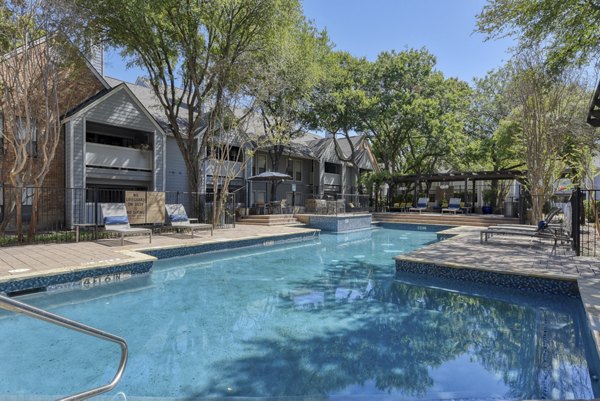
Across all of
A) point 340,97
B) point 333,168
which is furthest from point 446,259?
point 333,168

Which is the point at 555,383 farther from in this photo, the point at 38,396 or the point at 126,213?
the point at 126,213

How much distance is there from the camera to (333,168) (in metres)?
30.4

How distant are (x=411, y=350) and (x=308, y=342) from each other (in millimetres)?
1254

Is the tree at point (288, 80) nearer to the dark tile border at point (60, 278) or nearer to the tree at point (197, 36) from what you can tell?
the tree at point (197, 36)

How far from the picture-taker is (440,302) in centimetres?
586

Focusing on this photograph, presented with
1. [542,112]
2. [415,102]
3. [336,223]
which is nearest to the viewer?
[542,112]

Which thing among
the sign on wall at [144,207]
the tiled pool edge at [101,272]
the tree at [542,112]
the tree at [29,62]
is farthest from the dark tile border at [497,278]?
the tree at [29,62]

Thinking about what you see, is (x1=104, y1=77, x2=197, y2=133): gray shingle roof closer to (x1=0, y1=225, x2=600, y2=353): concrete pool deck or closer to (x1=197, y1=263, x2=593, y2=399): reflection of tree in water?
(x1=0, y1=225, x2=600, y2=353): concrete pool deck

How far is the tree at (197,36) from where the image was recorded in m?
11.9

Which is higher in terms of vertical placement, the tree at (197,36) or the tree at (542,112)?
A: the tree at (197,36)

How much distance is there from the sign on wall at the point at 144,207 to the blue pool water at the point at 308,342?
449 centimetres

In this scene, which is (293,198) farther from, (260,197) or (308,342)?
(308,342)

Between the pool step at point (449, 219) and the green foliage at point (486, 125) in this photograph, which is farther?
the green foliage at point (486, 125)

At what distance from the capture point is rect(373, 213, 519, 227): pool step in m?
17.9
